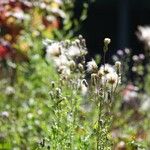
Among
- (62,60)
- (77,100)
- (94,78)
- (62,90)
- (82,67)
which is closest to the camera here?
(94,78)

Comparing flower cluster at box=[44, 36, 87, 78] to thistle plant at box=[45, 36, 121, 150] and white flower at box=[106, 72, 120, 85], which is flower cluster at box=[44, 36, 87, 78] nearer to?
thistle plant at box=[45, 36, 121, 150]

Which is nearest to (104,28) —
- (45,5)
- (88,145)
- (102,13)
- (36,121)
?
(102,13)

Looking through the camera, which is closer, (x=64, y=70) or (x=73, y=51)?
(x=64, y=70)

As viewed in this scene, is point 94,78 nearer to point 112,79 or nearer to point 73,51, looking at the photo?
point 112,79

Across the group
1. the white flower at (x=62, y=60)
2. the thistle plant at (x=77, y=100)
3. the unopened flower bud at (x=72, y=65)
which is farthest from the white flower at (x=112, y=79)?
the white flower at (x=62, y=60)

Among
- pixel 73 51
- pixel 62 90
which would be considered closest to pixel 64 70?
pixel 73 51

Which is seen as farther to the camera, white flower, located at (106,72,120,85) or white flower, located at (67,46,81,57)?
white flower, located at (67,46,81,57)

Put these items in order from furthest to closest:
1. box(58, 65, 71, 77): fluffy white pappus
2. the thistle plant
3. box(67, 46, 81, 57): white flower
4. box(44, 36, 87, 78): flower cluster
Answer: box(67, 46, 81, 57): white flower < box(44, 36, 87, 78): flower cluster < box(58, 65, 71, 77): fluffy white pappus < the thistle plant

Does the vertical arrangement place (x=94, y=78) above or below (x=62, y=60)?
below

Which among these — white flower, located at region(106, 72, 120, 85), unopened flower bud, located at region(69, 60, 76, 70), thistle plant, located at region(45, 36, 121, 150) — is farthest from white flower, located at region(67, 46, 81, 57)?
white flower, located at region(106, 72, 120, 85)
